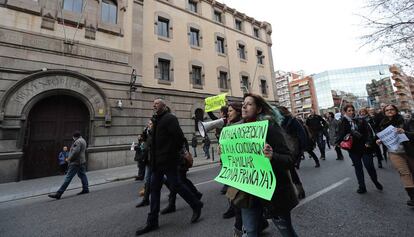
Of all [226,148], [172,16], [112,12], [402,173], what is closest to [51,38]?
[112,12]

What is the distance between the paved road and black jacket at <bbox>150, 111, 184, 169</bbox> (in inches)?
43.0

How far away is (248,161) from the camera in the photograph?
200 centimetres

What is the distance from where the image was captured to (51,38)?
35.0ft

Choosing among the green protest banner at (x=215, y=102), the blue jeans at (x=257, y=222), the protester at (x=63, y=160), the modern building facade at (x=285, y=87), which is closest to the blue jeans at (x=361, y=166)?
the blue jeans at (x=257, y=222)

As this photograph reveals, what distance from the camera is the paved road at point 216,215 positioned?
114 inches

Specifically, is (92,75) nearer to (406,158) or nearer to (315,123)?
(315,123)

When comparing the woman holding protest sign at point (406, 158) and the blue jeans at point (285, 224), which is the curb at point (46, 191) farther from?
the woman holding protest sign at point (406, 158)

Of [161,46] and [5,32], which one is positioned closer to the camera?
[5,32]

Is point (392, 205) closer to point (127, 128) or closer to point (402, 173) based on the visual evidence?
point (402, 173)

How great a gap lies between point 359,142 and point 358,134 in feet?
0.71

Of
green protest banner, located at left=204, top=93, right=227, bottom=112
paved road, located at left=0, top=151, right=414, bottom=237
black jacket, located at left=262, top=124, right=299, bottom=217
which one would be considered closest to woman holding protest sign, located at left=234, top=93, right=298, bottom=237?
black jacket, located at left=262, top=124, right=299, bottom=217

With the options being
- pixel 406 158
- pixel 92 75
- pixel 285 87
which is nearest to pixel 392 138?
pixel 406 158

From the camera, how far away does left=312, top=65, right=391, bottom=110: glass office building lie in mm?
73875

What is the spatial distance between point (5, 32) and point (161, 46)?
8468 mm
